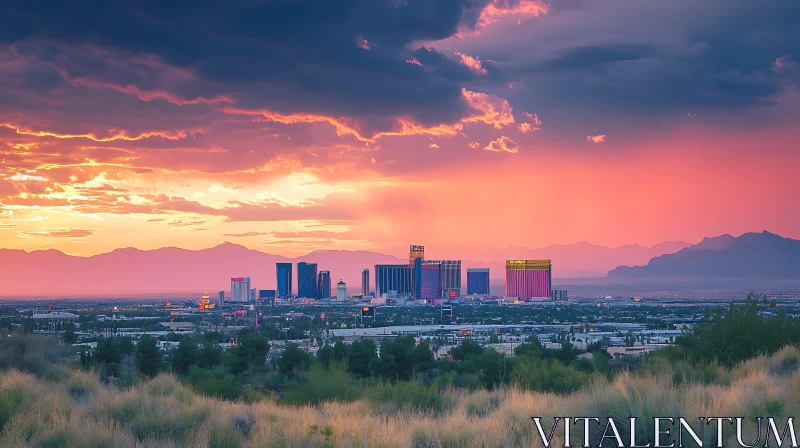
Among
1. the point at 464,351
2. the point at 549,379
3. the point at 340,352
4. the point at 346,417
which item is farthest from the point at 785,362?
the point at 464,351

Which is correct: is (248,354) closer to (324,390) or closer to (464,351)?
(464,351)

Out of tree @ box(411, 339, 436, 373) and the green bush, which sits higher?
the green bush

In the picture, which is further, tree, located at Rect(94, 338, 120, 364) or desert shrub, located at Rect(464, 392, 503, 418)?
tree, located at Rect(94, 338, 120, 364)

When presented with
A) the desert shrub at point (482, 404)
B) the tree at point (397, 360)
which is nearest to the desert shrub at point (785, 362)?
the desert shrub at point (482, 404)

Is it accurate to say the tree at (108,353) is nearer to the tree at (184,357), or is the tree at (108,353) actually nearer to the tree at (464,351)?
the tree at (184,357)

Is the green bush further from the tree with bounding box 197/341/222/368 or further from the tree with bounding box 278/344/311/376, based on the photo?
the tree with bounding box 197/341/222/368

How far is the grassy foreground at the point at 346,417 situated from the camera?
1023 centimetres

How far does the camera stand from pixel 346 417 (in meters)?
12.3

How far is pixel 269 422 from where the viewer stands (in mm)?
12328

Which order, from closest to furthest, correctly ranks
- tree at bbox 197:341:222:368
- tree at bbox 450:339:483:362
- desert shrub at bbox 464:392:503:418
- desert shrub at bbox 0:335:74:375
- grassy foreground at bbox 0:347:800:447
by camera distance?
1. grassy foreground at bbox 0:347:800:447
2. desert shrub at bbox 464:392:503:418
3. desert shrub at bbox 0:335:74:375
4. tree at bbox 197:341:222:368
5. tree at bbox 450:339:483:362

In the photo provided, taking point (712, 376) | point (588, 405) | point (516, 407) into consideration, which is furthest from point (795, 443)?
point (712, 376)

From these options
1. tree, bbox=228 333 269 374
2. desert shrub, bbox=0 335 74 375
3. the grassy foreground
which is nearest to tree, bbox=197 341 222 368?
tree, bbox=228 333 269 374

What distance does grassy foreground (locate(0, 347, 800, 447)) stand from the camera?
33.6 feet

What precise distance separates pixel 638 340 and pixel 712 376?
7989 cm
